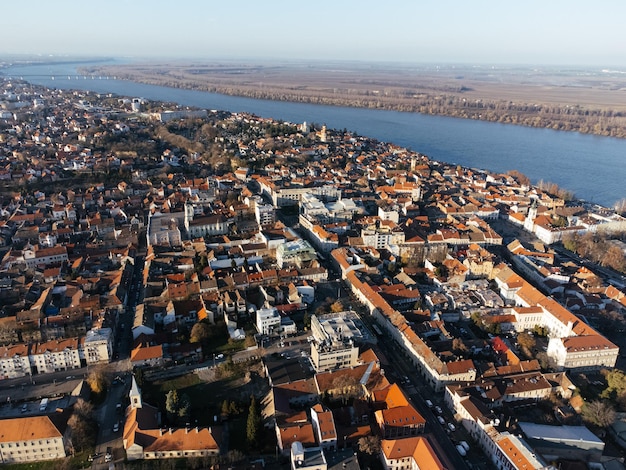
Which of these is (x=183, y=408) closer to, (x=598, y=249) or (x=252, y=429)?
(x=252, y=429)

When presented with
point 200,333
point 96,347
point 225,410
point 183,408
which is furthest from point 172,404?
point 96,347

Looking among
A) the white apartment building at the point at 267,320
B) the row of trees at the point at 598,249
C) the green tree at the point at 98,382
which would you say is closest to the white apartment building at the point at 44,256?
the green tree at the point at 98,382

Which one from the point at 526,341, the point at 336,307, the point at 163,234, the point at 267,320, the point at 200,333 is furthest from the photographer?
the point at 163,234

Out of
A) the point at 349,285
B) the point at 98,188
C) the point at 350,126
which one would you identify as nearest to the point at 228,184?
the point at 98,188

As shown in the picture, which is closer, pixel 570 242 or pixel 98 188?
pixel 570 242

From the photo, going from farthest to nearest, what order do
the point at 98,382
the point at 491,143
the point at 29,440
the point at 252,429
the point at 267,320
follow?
the point at 491,143 → the point at 267,320 → the point at 98,382 → the point at 252,429 → the point at 29,440

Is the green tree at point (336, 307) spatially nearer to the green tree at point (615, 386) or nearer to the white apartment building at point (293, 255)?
the white apartment building at point (293, 255)

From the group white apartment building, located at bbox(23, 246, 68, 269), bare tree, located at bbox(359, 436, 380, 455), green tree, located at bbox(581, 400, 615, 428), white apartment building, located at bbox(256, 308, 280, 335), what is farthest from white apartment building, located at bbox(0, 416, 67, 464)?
green tree, located at bbox(581, 400, 615, 428)

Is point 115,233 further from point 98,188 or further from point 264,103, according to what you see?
point 264,103
